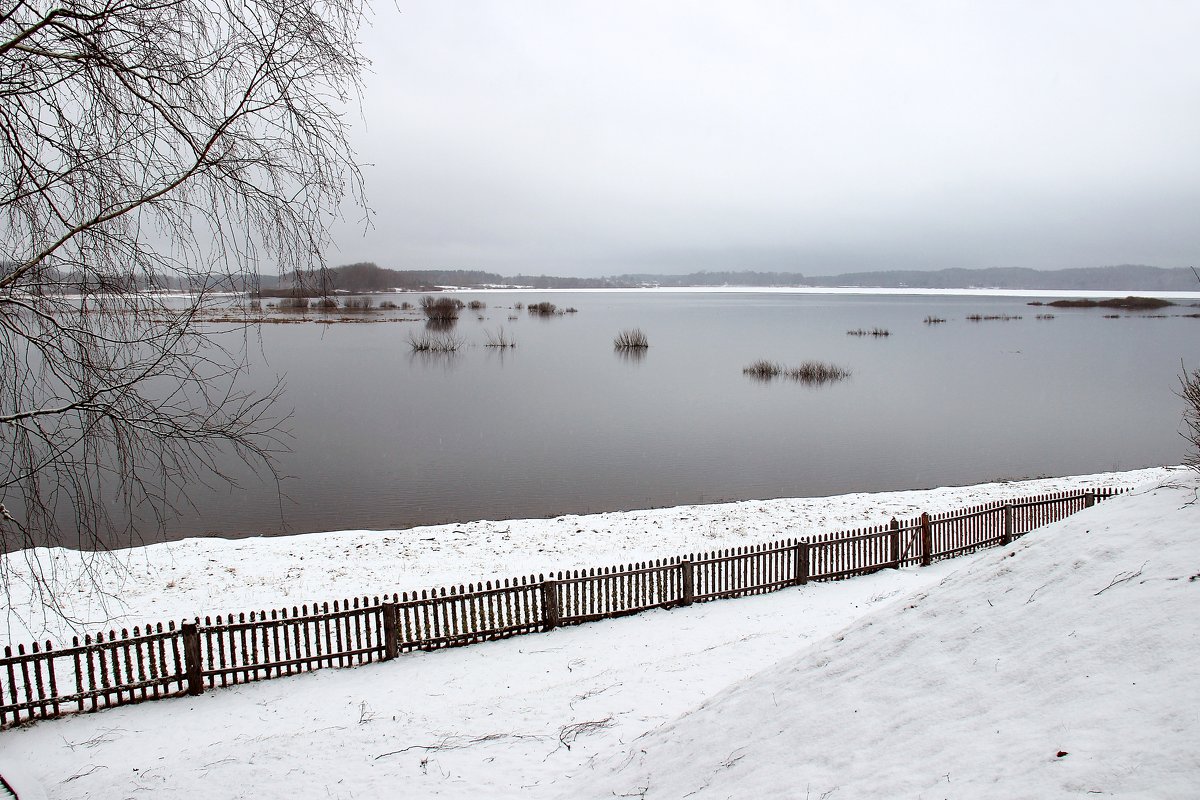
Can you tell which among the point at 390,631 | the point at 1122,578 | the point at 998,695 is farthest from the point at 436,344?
the point at 998,695

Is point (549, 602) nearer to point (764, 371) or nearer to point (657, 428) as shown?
point (657, 428)

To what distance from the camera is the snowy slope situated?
3875 millimetres

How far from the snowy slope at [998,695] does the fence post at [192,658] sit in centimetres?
599

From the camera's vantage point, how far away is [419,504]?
65.9 ft

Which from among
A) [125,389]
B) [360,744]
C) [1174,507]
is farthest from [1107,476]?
[125,389]

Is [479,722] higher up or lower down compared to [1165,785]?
lower down

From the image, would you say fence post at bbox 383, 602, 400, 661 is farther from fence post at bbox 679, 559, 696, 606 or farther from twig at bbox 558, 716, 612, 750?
fence post at bbox 679, 559, 696, 606

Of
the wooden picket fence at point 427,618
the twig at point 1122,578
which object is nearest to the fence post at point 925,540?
the wooden picket fence at point 427,618

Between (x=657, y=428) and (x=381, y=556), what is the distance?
17516 millimetres

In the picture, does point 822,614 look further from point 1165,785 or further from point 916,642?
point 1165,785

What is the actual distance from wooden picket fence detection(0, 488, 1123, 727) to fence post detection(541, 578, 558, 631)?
17 mm

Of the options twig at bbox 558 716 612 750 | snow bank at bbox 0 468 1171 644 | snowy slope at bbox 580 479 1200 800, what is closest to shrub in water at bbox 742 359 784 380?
snow bank at bbox 0 468 1171 644

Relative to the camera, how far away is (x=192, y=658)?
29.5 feet

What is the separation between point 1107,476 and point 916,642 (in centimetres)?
2109
